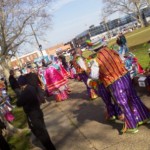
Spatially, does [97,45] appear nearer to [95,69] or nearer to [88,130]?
[95,69]

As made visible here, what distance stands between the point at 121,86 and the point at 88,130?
175 cm

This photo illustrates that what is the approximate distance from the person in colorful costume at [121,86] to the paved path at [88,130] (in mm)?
212

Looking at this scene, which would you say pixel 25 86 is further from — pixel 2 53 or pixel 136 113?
pixel 2 53

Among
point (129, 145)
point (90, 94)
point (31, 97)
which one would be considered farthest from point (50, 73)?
point (129, 145)

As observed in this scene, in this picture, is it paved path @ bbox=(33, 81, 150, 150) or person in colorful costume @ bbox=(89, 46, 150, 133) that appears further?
person in colorful costume @ bbox=(89, 46, 150, 133)

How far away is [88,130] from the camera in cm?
780


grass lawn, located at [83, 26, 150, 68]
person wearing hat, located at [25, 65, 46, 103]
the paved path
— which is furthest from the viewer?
grass lawn, located at [83, 26, 150, 68]

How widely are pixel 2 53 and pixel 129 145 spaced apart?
23832mm

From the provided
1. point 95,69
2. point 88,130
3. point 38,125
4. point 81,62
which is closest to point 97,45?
point 95,69

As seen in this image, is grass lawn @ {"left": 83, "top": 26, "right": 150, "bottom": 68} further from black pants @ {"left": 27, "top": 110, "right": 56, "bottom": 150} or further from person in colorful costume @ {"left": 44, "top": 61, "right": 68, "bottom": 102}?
black pants @ {"left": 27, "top": 110, "right": 56, "bottom": 150}

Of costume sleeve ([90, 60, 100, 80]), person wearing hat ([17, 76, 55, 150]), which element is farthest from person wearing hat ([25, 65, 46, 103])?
costume sleeve ([90, 60, 100, 80])

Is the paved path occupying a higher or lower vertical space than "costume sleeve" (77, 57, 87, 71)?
lower

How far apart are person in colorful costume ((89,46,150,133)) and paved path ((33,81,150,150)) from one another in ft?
0.69

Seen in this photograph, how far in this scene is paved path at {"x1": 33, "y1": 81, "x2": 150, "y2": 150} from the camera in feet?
20.7
